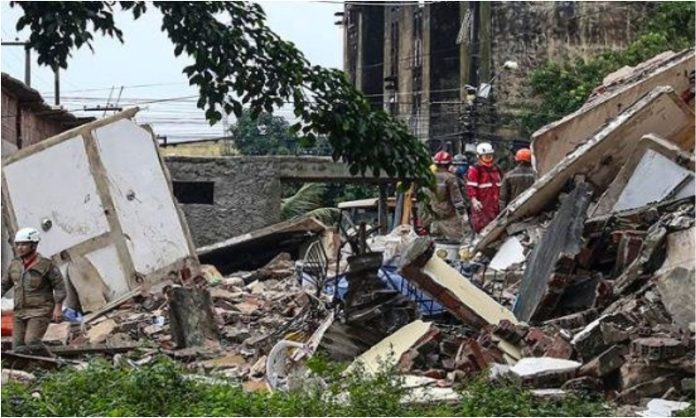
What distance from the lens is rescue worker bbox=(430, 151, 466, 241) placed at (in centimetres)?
1359

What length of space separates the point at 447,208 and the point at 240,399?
271 inches

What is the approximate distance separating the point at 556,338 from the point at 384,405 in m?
1.75

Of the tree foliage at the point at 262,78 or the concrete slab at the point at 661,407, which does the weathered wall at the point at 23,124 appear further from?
the concrete slab at the point at 661,407

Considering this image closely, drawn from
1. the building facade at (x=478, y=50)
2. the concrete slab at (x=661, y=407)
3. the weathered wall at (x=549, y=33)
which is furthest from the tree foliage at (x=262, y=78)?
the weathered wall at (x=549, y=33)

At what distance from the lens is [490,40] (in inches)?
1075

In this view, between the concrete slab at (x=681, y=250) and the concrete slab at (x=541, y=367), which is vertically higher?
the concrete slab at (x=681, y=250)

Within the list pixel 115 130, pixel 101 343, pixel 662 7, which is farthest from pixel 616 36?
pixel 101 343

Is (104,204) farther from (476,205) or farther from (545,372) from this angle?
(545,372)

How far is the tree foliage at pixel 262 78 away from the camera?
916 centimetres

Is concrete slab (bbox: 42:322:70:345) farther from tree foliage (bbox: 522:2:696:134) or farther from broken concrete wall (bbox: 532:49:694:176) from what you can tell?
tree foliage (bbox: 522:2:696:134)

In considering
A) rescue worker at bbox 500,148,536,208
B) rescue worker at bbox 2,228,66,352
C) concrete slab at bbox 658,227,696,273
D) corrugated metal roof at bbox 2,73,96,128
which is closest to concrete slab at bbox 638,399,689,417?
concrete slab at bbox 658,227,696,273

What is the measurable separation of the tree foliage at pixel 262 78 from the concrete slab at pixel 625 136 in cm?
146

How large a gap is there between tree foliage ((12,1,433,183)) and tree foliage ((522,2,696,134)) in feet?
46.9

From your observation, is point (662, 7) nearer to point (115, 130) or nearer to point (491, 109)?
point (491, 109)
